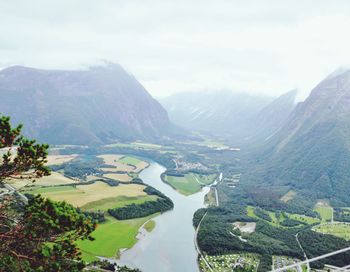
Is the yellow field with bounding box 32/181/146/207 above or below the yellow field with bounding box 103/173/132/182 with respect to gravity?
above

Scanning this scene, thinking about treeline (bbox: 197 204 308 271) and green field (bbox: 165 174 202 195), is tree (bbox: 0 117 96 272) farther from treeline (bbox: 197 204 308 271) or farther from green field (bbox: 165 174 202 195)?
green field (bbox: 165 174 202 195)

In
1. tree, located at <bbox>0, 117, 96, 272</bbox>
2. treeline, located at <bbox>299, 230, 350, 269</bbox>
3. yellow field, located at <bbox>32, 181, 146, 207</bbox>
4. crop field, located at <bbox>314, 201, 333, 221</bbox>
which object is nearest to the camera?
tree, located at <bbox>0, 117, 96, 272</bbox>

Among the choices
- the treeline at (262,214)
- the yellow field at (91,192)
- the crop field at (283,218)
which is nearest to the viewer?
the crop field at (283,218)

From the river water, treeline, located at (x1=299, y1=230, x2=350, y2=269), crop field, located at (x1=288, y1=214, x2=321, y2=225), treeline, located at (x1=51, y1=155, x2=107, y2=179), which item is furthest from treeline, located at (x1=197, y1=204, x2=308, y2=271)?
treeline, located at (x1=51, y1=155, x2=107, y2=179)

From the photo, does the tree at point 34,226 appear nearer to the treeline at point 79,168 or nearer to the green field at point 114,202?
the green field at point 114,202

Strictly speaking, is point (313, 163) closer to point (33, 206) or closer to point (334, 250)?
point (334, 250)

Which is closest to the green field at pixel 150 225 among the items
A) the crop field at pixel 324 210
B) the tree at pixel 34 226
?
the crop field at pixel 324 210
